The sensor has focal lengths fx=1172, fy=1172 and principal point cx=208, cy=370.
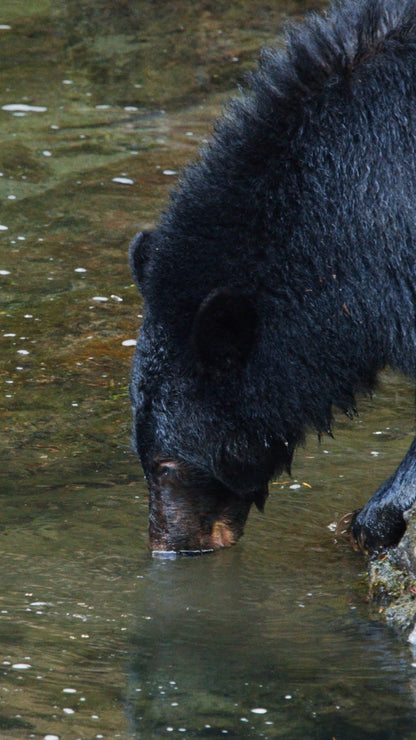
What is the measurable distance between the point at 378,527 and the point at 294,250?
59.0 inches

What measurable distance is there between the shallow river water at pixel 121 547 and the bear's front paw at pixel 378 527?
0.36 ft

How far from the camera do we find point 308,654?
4.56m

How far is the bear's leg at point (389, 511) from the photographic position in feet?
18.0

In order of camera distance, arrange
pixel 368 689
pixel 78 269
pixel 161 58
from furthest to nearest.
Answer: pixel 161 58, pixel 78 269, pixel 368 689

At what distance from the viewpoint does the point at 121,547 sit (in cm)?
569

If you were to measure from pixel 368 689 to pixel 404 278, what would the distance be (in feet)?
5.51

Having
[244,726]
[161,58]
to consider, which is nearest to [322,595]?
[244,726]

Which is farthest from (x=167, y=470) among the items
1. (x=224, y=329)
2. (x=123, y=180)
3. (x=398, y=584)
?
(x=123, y=180)

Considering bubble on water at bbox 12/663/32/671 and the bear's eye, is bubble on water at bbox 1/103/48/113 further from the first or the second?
bubble on water at bbox 12/663/32/671

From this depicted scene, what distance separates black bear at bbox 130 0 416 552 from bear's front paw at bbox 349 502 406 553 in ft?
1.95

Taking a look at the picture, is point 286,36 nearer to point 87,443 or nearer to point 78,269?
point 87,443

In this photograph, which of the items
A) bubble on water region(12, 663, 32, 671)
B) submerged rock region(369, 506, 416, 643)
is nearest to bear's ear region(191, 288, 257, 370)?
submerged rock region(369, 506, 416, 643)

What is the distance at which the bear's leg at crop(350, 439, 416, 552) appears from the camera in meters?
A: 5.48

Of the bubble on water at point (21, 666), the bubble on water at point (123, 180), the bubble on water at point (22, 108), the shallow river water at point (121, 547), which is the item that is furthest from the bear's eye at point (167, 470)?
the bubble on water at point (22, 108)
